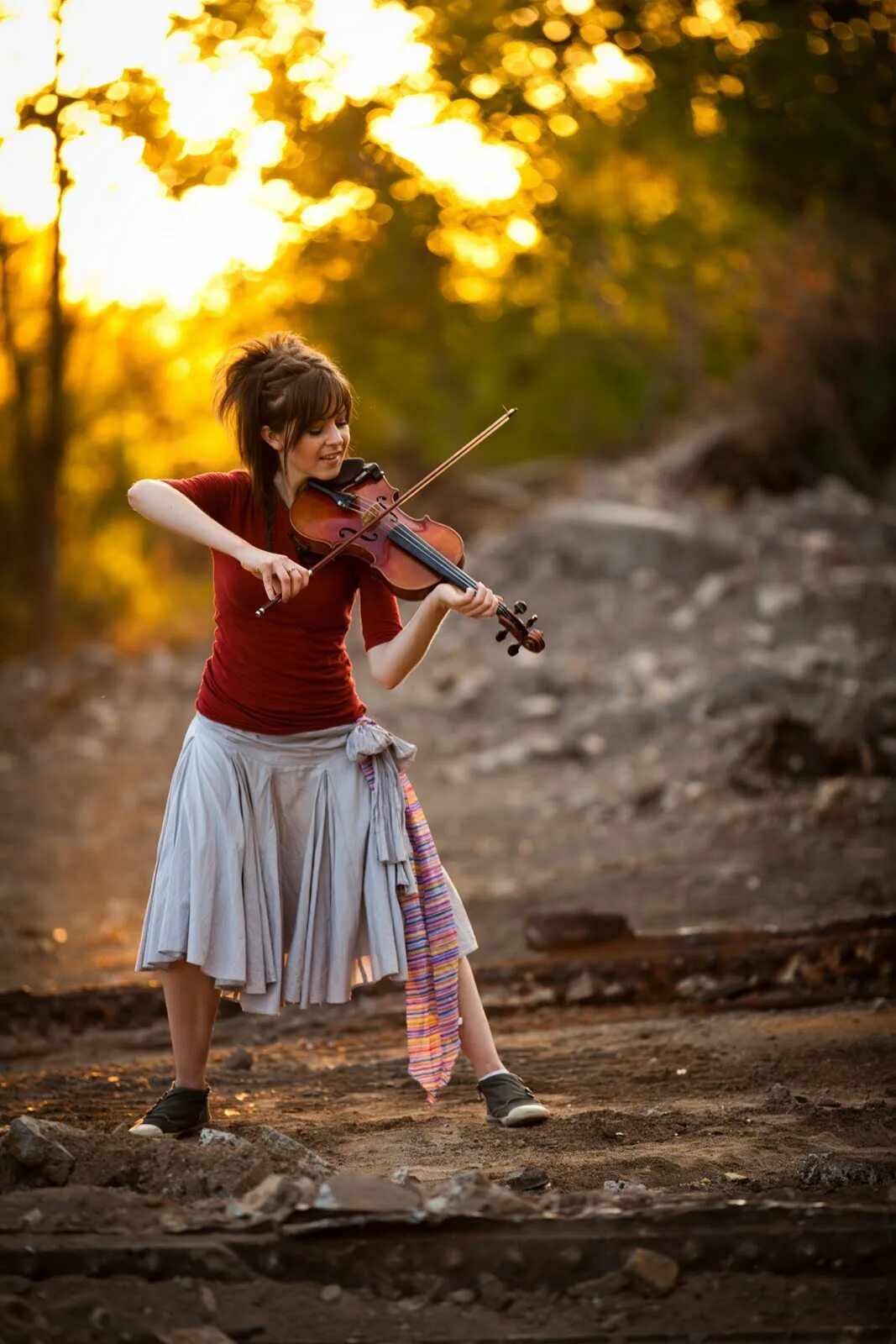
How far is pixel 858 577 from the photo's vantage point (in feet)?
42.4

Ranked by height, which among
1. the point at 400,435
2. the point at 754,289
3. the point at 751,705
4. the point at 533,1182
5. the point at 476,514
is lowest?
the point at 533,1182

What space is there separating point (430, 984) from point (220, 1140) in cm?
71

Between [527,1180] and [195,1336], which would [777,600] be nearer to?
[527,1180]

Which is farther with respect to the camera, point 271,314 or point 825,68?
point 271,314

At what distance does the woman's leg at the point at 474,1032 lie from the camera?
4.08m

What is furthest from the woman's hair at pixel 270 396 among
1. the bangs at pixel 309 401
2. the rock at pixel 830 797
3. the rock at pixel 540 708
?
the rock at pixel 540 708

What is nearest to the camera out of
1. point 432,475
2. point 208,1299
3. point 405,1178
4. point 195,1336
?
point 195,1336

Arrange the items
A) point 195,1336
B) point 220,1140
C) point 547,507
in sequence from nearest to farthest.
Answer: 1. point 195,1336
2. point 220,1140
3. point 547,507

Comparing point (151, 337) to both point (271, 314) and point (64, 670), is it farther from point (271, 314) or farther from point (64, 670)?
point (64, 670)

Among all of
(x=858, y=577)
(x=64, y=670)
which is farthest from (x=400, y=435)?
(x=858, y=577)

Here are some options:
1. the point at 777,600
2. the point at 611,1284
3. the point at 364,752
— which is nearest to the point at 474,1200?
the point at 611,1284

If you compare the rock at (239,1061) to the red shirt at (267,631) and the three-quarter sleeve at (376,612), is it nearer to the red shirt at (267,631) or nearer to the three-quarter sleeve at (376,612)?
the red shirt at (267,631)

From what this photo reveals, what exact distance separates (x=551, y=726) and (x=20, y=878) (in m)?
4.28

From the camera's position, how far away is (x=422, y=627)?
3830 millimetres
